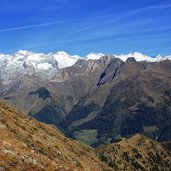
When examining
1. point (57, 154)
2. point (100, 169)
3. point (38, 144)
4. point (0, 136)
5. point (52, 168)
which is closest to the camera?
point (52, 168)

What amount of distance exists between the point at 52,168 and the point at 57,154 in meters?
62.5

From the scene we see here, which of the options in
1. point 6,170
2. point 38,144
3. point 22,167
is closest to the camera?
point 6,170

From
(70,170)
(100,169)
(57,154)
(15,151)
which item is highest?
(15,151)

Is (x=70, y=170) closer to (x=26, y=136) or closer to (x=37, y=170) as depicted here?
(x=37, y=170)

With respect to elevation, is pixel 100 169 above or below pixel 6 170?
below

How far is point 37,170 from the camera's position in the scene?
143 ft

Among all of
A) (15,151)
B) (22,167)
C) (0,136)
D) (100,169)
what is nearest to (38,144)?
(0,136)

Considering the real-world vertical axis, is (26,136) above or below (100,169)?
above

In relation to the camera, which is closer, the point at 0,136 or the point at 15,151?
the point at 15,151

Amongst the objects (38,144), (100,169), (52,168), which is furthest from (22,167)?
(100,169)

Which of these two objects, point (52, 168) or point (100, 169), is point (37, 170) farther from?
point (100, 169)

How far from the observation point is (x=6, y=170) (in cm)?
4003

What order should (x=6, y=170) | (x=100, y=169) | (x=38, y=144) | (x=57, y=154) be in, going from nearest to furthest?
(x=6, y=170) < (x=38, y=144) < (x=57, y=154) < (x=100, y=169)

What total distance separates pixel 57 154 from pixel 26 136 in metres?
10.7
